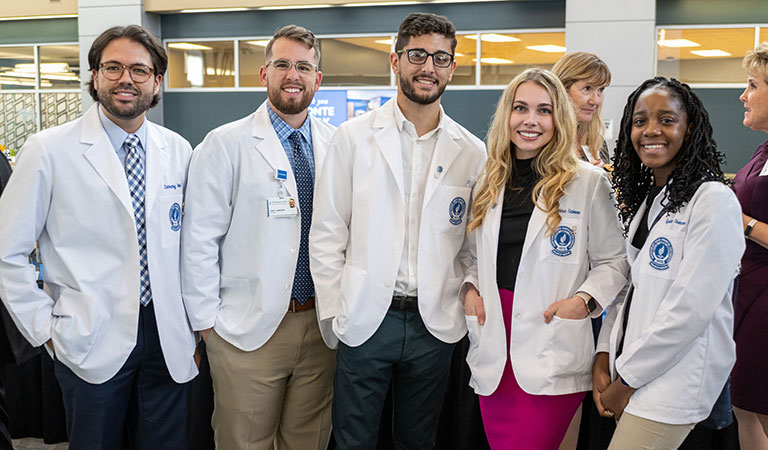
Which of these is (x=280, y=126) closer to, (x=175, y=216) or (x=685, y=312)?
(x=175, y=216)

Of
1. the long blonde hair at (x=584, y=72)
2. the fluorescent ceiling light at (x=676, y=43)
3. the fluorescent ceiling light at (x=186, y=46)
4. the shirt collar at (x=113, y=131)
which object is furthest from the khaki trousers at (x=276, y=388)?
the fluorescent ceiling light at (x=186, y=46)

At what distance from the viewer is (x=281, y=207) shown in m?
2.56

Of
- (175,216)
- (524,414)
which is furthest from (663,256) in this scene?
(175,216)

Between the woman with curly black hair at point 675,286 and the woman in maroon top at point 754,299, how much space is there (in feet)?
2.26

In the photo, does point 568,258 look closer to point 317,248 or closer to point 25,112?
point 317,248

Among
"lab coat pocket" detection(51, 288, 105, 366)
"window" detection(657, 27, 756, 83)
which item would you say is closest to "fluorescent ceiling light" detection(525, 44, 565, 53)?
"window" detection(657, 27, 756, 83)

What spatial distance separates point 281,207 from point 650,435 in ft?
5.10

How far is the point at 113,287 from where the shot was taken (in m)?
2.31

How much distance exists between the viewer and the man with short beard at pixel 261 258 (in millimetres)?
2537

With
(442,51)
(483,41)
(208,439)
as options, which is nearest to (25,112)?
(483,41)

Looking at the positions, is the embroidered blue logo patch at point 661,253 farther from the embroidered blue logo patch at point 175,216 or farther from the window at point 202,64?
the window at point 202,64

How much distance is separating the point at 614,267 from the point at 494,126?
681 mm

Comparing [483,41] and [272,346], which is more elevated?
[483,41]

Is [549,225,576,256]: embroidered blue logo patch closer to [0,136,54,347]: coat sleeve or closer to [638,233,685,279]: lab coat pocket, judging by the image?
[638,233,685,279]: lab coat pocket
